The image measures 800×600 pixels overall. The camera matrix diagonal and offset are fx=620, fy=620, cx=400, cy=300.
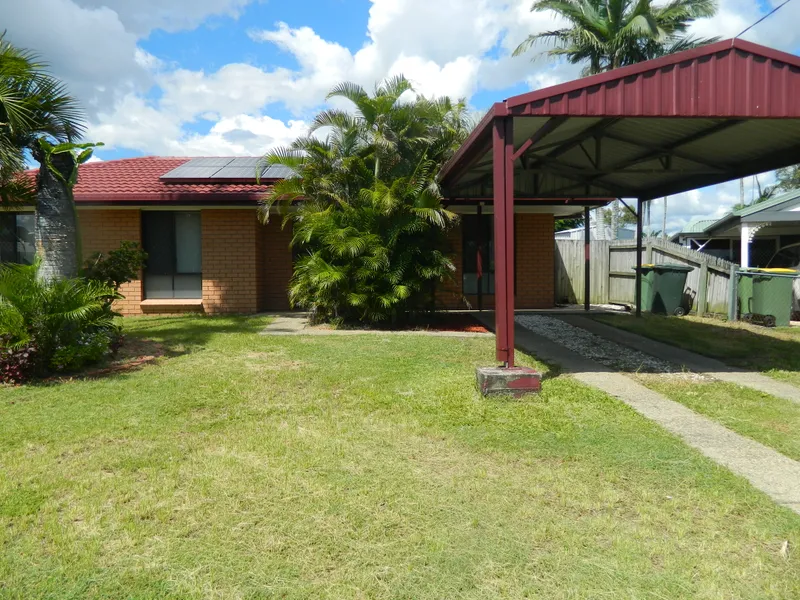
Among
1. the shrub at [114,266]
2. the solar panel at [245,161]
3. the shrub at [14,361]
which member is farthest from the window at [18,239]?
the shrub at [14,361]

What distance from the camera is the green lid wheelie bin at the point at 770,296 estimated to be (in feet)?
41.8

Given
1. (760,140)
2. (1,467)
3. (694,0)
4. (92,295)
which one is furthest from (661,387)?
(694,0)

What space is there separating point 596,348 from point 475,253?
235 inches

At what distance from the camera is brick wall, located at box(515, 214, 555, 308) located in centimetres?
1530

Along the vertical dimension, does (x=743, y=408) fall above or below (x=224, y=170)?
below

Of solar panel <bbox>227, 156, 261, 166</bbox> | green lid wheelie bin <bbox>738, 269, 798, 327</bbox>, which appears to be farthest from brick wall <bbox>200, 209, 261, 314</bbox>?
green lid wheelie bin <bbox>738, 269, 798, 327</bbox>

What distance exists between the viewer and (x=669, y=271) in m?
14.2

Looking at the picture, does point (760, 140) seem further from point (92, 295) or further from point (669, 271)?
point (92, 295)

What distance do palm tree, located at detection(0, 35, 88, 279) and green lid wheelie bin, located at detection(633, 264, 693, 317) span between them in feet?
39.2

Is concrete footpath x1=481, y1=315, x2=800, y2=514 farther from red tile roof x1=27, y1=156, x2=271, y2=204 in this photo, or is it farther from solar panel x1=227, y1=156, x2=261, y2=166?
solar panel x1=227, y1=156, x2=261, y2=166

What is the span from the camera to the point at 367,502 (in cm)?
386

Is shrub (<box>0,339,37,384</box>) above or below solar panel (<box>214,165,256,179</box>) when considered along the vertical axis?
below

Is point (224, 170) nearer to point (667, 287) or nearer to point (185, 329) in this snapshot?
point (185, 329)

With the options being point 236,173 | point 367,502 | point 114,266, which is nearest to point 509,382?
point 367,502
